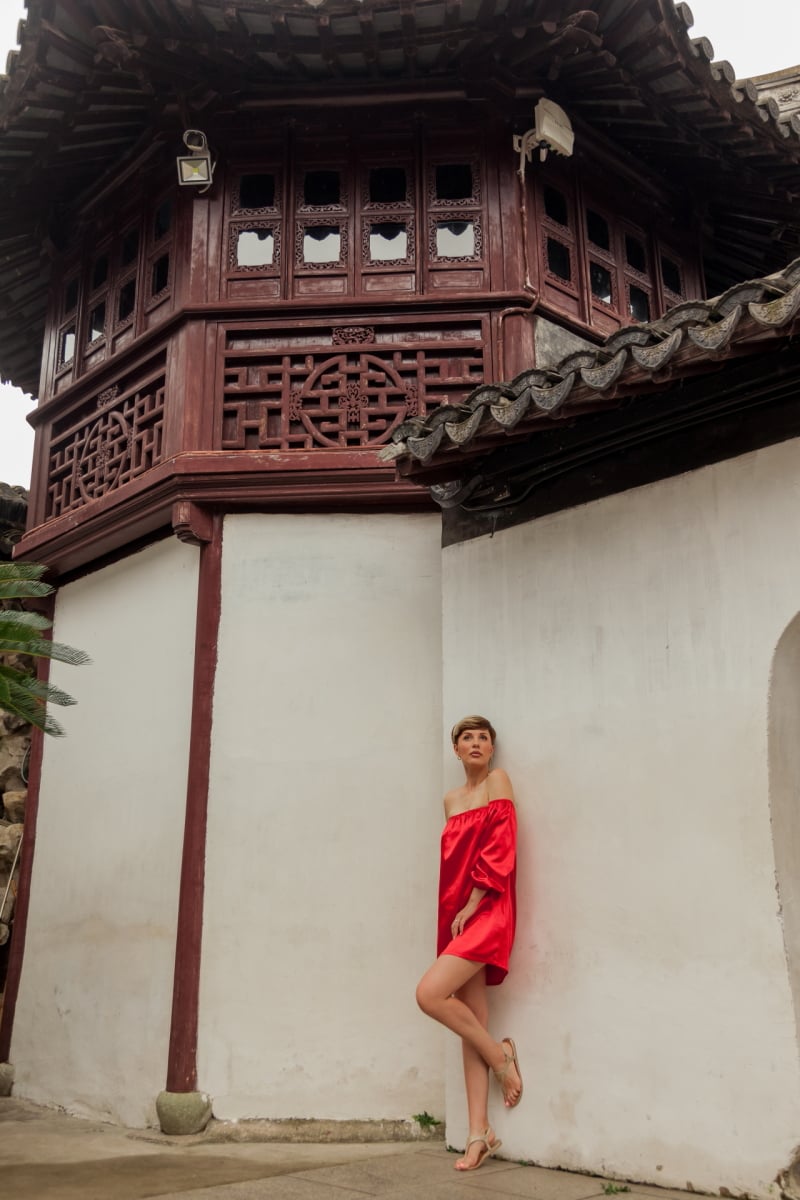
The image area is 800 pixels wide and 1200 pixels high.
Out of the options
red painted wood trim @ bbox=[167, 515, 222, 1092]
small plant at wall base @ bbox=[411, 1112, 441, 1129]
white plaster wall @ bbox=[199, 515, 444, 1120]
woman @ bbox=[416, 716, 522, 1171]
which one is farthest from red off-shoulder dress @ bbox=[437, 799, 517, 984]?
red painted wood trim @ bbox=[167, 515, 222, 1092]

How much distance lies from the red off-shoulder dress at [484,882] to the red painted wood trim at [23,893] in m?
3.93

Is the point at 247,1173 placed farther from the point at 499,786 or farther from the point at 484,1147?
the point at 499,786

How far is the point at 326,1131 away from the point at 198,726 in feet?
7.93

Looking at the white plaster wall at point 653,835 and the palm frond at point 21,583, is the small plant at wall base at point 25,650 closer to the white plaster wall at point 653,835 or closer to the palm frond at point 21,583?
the palm frond at point 21,583

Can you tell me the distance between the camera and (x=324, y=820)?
22.5 feet

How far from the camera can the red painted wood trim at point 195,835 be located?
21.6 feet

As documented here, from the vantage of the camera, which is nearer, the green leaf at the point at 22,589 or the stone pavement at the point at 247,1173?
the stone pavement at the point at 247,1173

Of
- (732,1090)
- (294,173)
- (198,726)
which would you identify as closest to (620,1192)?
(732,1090)

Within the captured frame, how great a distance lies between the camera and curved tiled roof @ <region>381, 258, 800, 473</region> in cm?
470

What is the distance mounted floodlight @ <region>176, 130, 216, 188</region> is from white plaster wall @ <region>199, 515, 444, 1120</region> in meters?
2.38

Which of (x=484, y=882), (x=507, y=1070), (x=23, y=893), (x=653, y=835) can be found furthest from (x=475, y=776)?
(x=23, y=893)

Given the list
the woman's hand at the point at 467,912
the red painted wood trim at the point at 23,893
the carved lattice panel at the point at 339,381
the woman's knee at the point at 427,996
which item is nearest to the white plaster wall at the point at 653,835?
the woman's hand at the point at 467,912

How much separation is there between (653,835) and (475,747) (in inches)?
41.2

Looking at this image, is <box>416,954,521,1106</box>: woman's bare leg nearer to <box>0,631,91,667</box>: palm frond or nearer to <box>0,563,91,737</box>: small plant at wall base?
<box>0,563,91,737</box>: small plant at wall base
